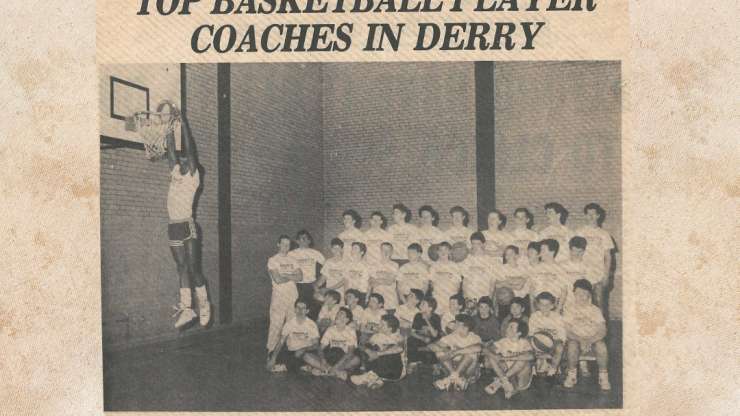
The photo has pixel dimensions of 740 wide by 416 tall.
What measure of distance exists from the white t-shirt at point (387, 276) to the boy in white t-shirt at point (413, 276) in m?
0.04

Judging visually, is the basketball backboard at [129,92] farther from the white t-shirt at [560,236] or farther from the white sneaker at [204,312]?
the white t-shirt at [560,236]

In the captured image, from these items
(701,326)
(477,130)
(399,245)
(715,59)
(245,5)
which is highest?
(245,5)

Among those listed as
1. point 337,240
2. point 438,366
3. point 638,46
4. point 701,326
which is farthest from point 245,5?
point 701,326

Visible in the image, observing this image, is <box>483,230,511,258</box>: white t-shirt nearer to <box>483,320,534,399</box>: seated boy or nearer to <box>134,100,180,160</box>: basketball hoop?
<box>483,320,534,399</box>: seated boy

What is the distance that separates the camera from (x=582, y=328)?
3.07 m

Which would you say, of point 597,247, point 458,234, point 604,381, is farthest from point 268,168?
point 604,381

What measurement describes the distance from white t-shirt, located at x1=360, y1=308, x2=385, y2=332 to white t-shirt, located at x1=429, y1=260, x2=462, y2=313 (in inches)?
13.0

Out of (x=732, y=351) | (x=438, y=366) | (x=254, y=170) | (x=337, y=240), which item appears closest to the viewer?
(x=732, y=351)

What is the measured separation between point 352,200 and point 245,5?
1915 mm

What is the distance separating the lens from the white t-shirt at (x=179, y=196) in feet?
10.6

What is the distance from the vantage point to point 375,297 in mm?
3297

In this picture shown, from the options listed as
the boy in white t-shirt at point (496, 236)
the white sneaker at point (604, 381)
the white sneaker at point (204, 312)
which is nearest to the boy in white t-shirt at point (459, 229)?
the boy in white t-shirt at point (496, 236)

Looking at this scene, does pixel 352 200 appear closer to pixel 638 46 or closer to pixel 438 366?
pixel 438 366

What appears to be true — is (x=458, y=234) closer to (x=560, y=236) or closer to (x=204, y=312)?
(x=560, y=236)
